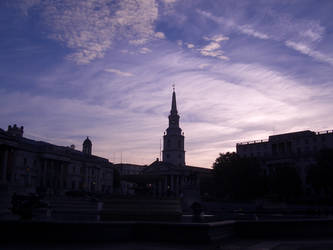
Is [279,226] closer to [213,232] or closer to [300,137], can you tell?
[213,232]

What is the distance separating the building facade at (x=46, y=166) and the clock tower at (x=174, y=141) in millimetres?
32025

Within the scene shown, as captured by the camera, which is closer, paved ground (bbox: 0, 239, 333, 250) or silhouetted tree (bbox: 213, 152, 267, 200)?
paved ground (bbox: 0, 239, 333, 250)

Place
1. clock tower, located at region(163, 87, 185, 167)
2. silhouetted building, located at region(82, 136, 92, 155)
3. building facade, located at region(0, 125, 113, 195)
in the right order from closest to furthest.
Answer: building facade, located at region(0, 125, 113, 195), silhouetted building, located at region(82, 136, 92, 155), clock tower, located at region(163, 87, 185, 167)

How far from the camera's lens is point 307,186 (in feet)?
302

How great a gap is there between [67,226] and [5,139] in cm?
5682

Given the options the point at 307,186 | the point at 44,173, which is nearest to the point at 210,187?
the point at 307,186

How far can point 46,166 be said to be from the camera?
86500 mm

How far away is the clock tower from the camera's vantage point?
137250 mm

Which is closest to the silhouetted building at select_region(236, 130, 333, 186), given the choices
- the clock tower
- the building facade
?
the clock tower

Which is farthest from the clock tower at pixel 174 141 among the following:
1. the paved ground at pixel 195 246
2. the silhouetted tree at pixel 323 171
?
the paved ground at pixel 195 246

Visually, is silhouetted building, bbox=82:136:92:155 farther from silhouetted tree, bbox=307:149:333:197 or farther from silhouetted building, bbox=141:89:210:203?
silhouetted tree, bbox=307:149:333:197

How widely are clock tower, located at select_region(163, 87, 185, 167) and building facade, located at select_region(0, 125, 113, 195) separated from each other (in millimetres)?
32025

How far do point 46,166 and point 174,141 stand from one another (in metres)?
61.8

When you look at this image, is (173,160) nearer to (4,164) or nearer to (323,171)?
(323,171)
